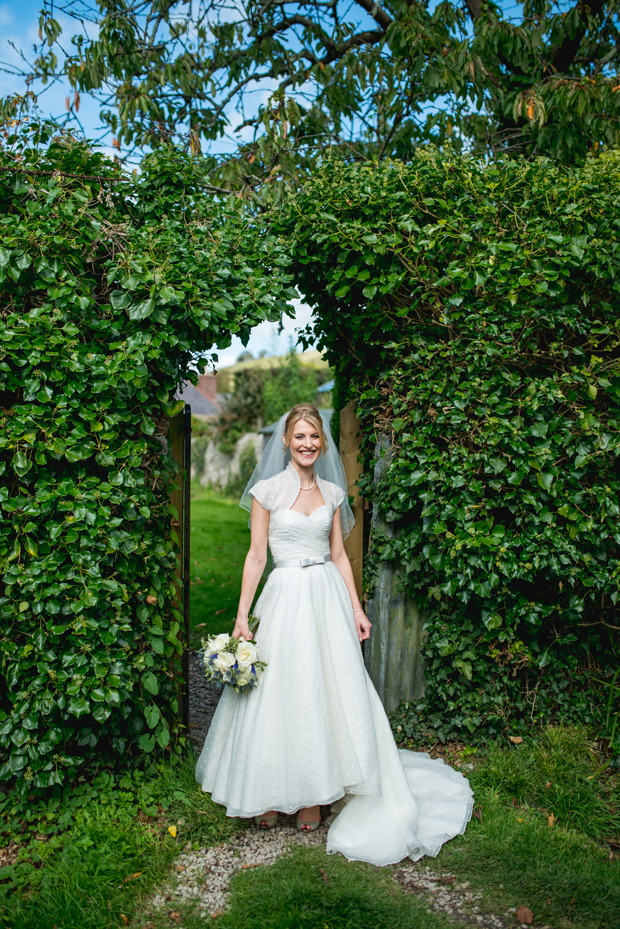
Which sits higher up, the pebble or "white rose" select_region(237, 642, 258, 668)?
"white rose" select_region(237, 642, 258, 668)

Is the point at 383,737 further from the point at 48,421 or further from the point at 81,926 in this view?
the point at 48,421

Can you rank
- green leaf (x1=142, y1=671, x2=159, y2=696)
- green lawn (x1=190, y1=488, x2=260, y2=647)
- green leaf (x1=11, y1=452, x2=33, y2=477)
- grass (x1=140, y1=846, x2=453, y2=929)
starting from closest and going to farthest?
grass (x1=140, y1=846, x2=453, y2=929) < green leaf (x1=11, y1=452, x2=33, y2=477) < green leaf (x1=142, y1=671, x2=159, y2=696) < green lawn (x1=190, y1=488, x2=260, y2=647)

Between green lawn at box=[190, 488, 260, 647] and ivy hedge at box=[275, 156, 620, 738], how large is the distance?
354 cm

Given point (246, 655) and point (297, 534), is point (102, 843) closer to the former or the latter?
point (246, 655)

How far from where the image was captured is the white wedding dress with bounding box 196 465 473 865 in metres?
3.05

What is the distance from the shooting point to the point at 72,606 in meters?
2.95

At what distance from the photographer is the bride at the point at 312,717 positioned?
10.0 ft

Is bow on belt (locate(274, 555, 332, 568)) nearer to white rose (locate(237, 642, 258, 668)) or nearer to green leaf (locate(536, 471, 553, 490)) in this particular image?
white rose (locate(237, 642, 258, 668))

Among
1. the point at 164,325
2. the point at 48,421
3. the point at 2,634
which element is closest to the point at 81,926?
the point at 2,634

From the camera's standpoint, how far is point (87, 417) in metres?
2.98

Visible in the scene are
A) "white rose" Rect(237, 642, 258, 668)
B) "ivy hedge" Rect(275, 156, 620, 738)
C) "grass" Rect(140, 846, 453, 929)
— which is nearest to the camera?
"grass" Rect(140, 846, 453, 929)

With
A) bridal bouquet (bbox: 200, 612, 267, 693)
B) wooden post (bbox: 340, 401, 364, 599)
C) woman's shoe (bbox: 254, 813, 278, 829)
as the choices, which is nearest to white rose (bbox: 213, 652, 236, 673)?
bridal bouquet (bbox: 200, 612, 267, 693)

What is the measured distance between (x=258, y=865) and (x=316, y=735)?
0.67m

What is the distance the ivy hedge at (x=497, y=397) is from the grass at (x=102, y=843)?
172cm
